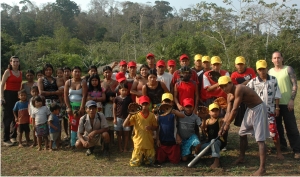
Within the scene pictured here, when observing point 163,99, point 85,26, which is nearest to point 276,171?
point 163,99

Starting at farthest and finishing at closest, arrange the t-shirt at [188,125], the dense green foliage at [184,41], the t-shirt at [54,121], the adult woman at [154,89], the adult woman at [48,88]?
1. the dense green foliage at [184,41]
2. the adult woman at [48,88]
3. the t-shirt at [54,121]
4. the adult woman at [154,89]
5. the t-shirt at [188,125]

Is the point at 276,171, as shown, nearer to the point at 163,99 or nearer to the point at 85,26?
the point at 163,99

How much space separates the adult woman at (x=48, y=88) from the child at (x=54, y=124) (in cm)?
20

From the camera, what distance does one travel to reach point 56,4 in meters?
69.3

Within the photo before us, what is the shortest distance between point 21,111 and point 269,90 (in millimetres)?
5160

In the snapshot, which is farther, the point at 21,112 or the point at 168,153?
the point at 21,112

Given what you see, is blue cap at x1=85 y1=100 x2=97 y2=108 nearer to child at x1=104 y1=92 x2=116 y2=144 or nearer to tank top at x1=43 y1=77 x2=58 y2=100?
child at x1=104 y1=92 x2=116 y2=144

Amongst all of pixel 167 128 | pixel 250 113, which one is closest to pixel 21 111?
pixel 167 128

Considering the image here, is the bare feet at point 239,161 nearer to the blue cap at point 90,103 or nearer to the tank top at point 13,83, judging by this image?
the blue cap at point 90,103

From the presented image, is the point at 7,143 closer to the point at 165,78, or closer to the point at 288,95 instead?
the point at 165,78

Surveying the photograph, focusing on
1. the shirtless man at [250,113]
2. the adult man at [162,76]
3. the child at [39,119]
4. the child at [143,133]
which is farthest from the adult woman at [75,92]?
the shirtless man at [250,113]

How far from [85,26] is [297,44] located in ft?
145

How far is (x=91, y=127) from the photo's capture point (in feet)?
18.8

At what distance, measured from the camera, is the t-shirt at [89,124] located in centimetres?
569
